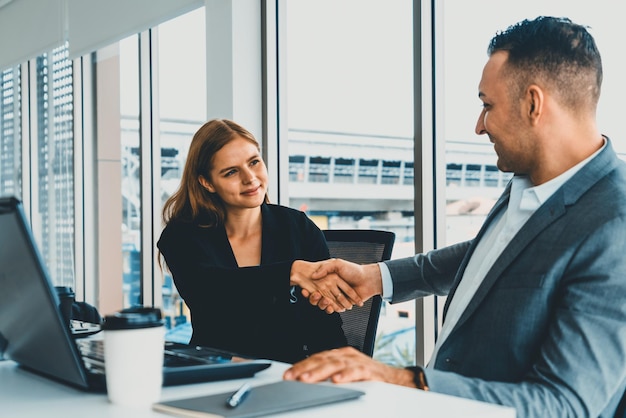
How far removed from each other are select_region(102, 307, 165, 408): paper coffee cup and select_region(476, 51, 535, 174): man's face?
0.86m

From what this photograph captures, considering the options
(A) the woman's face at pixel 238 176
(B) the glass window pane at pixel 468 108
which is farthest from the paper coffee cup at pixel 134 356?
(B) the glass window pane at pixel 468 108

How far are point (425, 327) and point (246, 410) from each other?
6.56 ft

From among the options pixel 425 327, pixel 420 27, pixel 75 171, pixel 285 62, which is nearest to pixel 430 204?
pixel 425 327

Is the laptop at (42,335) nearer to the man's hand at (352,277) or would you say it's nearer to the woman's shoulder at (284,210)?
the man's hand at (352,277)

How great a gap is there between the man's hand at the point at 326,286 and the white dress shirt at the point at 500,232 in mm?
411

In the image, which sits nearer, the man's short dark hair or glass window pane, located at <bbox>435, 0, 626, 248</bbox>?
the man's short dark hair

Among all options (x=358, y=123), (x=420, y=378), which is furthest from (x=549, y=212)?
(x=358, y=123)

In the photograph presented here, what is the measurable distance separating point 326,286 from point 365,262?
199 millimetres

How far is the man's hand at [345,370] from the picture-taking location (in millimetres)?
1120

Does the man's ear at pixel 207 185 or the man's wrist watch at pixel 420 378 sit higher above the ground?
the man's ear at pixel 207 185

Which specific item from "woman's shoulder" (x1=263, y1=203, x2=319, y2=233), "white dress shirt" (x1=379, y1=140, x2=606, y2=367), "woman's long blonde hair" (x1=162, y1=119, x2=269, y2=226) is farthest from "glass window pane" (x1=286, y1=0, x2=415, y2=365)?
Answer: "white dress shirt" (x1=379, y1=140, x2=606, y2=367)

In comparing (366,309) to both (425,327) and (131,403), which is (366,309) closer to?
(425,327)

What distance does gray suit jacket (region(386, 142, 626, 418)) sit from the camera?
1180mm

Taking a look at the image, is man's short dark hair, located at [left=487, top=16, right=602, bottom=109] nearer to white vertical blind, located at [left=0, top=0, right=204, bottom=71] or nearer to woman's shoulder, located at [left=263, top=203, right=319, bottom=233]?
woman's shoulder, located at [left=263, top=203, right=319, bottom=233]
